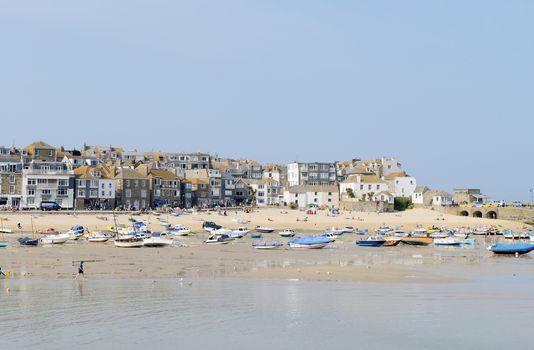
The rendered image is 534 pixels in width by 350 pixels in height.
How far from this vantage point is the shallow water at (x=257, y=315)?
22.4 metres

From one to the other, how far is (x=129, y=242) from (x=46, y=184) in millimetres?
48042

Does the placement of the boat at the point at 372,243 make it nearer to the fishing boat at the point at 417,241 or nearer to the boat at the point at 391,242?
the boat at the point at 391,242

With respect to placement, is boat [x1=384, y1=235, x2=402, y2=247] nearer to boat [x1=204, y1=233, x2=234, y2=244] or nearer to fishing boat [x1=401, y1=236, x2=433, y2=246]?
fishing boat [x1=401, y1=236, x2=433, y2=246]

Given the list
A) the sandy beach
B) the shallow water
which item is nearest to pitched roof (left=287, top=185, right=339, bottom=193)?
the sandy beach

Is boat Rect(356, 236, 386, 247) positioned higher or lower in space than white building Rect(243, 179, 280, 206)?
lower

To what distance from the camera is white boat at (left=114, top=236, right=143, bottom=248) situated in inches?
2154

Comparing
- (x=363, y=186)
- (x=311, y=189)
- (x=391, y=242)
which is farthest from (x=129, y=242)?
(x=363, y=186)

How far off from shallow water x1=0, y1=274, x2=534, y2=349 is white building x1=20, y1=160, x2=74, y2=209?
67.3 meters

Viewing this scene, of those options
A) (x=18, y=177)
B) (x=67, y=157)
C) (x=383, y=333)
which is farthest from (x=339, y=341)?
(x=67, y=157)

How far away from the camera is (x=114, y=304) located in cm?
2769

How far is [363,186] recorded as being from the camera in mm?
124375

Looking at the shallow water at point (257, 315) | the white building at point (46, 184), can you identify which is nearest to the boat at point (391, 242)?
the shallow water at point (257, 315)

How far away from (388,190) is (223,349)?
107 metres

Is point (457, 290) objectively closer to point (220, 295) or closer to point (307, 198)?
point (220, 295)
